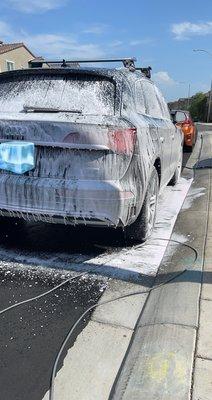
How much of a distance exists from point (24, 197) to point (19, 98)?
940 millimetres

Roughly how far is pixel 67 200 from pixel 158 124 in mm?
1880

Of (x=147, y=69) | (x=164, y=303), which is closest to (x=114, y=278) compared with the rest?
(x=164, y=303)

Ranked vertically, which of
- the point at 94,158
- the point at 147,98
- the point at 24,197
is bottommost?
the point at 24,197

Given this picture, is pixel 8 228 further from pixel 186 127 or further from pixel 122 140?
pixel 186 127

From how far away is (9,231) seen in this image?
508 cm

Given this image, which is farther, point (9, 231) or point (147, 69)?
point (147, 69)

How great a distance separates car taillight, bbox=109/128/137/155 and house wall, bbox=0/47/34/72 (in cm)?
3845

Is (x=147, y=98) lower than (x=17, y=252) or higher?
higher

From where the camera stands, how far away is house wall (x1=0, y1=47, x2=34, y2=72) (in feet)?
131

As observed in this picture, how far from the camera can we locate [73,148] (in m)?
3.69

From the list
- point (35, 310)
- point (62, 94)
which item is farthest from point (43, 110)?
point (35, 310)

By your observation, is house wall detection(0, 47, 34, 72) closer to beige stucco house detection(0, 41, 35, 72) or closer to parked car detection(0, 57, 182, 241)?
→ beige stucco house detection(0, 41, 35, 72)

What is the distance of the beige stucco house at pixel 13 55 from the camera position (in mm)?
40219

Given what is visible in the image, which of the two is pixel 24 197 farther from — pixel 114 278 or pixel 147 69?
pixel 147 69
